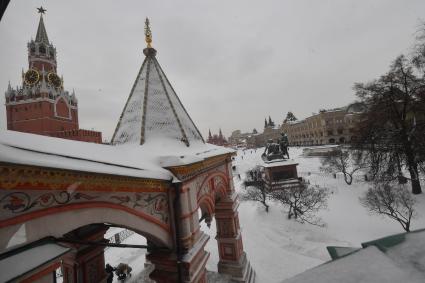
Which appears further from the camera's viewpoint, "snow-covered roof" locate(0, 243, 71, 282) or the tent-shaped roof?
the tent-shaped roof

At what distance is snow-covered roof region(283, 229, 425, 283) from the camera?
1.81 m

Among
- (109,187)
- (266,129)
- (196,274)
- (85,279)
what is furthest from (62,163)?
(266,129)

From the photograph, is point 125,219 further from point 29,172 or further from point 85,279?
point 85,279

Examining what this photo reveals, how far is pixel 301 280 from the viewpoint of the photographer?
1992 mm

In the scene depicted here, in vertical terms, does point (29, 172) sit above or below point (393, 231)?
above

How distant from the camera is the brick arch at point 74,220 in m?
1.97

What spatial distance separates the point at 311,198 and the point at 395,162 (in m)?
6.33

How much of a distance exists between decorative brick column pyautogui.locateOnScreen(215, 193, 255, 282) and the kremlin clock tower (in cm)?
2958

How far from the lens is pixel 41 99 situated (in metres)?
32.1

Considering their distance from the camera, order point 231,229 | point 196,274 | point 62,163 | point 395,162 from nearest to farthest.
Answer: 1. point 62,163
2. point 196,274
3. point 231,229
4. point 395,162

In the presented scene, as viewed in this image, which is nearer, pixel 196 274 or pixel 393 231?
pixel 196 274

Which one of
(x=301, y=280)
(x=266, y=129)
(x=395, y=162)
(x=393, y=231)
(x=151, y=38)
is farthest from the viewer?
(x=266, y=129)

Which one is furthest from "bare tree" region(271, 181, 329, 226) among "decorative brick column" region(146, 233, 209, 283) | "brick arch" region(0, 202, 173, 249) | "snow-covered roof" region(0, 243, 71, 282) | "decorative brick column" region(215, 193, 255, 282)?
"snow-covered roof" region(0, 243, 71, 282)

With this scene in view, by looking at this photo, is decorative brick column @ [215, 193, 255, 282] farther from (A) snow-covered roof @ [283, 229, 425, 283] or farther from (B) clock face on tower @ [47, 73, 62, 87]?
(B) clock face on tower @ [47, 73, 62, 87]
